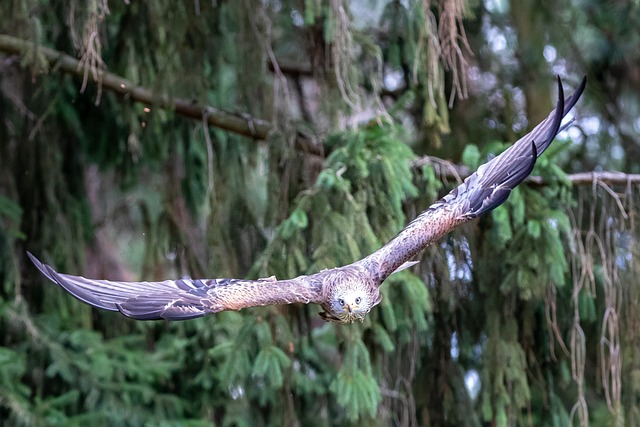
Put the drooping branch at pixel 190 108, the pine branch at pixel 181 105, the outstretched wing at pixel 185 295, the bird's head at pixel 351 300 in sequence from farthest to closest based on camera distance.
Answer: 1. the pine branch at pixel 181 105
2. the drooping branch at pixel 190 108
3. the bird's head at pixel 351 300
4. the outstretched wing at pixel 185 295

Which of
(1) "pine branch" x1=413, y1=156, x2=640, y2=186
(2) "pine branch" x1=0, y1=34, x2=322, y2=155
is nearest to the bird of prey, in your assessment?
(1) "pine branch" x1=413, y1=156, x2=640, y2=186

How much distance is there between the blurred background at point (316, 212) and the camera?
5.00m

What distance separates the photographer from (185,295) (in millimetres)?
4238

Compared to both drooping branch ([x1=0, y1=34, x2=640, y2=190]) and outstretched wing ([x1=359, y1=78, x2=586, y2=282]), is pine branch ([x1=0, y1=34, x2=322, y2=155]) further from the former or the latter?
outstretched wing ([x1=359, y1=78, x2=586, y2=282])

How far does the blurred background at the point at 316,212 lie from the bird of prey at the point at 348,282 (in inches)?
12.7

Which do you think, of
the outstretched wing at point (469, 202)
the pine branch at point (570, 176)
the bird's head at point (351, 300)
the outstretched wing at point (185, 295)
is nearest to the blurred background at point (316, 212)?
the pine branch at point (570, 176)

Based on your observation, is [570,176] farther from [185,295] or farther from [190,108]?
[185,295]

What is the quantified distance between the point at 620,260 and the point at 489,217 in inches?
26.4

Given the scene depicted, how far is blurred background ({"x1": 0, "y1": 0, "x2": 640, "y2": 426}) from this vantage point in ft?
16.4

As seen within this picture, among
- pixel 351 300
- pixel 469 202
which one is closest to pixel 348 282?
pixel 351 300

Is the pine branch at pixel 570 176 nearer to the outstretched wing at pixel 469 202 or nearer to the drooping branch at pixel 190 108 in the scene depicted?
the drooping branch at pixel 190 108

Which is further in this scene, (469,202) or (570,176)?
(570,176)

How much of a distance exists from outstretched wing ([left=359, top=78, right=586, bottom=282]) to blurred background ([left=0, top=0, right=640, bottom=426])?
237mm

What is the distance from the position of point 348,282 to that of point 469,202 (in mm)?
638
